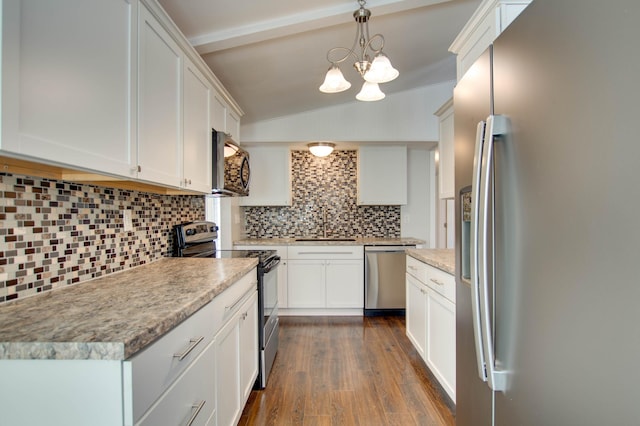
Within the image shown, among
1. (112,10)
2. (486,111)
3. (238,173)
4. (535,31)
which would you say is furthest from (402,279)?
(112,10)

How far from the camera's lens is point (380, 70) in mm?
1778

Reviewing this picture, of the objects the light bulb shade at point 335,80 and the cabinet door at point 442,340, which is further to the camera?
the light bulb shade at point 335,80

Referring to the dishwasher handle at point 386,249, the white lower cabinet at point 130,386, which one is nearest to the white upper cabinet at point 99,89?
the white lower cabinet at point 130,386

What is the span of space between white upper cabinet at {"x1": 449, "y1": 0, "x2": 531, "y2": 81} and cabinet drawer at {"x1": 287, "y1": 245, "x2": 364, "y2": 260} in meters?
2.30

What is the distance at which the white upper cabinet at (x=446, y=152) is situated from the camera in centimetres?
249

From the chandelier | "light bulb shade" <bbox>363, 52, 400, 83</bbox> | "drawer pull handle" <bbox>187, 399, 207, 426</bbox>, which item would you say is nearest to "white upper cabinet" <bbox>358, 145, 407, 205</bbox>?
the chandelier

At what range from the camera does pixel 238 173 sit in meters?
2.50

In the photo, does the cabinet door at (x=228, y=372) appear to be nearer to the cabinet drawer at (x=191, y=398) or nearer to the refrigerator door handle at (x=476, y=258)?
the cabinet drawer at (x=191, y=398)

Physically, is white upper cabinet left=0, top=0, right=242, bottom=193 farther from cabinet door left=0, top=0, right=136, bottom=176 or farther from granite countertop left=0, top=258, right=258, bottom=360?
granite countertop left=0, top=258, right=258, bottom=360

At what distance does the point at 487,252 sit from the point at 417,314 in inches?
67.0

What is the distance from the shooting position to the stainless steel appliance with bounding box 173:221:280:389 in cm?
210

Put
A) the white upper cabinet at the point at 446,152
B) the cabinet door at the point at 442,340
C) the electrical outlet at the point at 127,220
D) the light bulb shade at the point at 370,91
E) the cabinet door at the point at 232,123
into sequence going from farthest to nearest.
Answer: the cabinet door at the point at 232,123, the white upper cabinet at the point at 446,152, the light bulb shade at the point at 370,91, the cabinet door at the point at 442,340, the electrical outlet at the point at 127,220

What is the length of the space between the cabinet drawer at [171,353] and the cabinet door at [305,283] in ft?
6.97

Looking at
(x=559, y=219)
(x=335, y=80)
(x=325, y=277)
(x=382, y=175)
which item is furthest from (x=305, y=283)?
(x=559, y=219)
